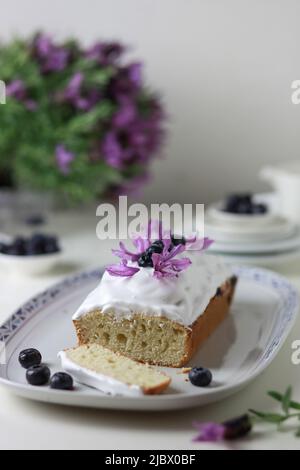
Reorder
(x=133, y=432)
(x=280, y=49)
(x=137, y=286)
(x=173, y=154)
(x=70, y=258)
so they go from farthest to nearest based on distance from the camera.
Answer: (x=173, y=154), (x=280, y=49), (x=70, y=258), (x=137, y=286), (x=133, y=432)

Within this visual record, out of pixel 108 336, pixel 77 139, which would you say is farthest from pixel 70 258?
pixel 108 336

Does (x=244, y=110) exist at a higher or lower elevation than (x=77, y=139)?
higher

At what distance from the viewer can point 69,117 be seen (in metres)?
2.43

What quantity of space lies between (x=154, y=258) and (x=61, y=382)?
35cm

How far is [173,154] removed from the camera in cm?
313

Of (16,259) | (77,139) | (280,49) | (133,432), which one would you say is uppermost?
(280,49)

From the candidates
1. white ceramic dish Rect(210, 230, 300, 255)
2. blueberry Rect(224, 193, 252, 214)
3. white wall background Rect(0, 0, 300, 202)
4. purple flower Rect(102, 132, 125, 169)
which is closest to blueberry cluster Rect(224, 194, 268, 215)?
blueberry Rect(224, 193, 252, 214)

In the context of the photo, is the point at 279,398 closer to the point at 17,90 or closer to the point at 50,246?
the point at 50,246

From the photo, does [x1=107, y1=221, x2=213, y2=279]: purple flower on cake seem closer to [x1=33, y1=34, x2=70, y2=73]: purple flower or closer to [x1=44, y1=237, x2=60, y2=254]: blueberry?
[x1=44, y1=237, x2=60, y2=254]: blueberry

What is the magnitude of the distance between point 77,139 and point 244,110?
3.03 feet

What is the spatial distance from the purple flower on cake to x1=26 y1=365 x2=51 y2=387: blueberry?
288 millimetres

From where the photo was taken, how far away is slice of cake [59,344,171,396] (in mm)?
1179

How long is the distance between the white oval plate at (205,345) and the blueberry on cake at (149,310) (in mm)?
56

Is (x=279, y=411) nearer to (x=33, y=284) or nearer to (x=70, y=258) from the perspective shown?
(x=33, y=284)
